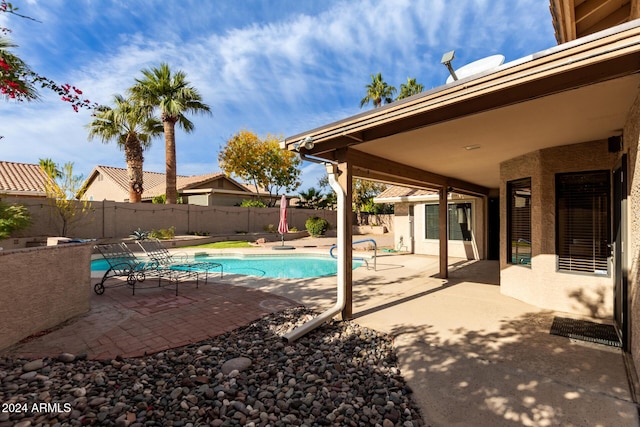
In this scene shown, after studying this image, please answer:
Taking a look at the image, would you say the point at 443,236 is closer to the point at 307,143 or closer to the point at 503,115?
the point at 503,115

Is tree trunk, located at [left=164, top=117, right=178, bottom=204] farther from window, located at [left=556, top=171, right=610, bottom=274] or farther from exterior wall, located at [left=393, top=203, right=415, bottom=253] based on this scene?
window, located at [left=556, top=171, right=610, bottom=274]

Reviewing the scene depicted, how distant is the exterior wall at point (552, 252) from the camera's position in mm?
5453

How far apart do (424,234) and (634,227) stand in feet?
37.7

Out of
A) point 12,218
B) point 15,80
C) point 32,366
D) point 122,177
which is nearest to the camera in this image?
point 32,366

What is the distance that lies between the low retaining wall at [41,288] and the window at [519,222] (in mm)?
8907

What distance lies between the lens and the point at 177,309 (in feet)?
19.4

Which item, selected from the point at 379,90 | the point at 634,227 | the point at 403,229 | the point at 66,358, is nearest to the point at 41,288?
the point at 66,358

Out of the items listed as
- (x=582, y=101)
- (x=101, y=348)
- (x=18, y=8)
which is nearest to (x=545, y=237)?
(x=582, y=101)

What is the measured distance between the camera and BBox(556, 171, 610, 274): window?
5469 mm

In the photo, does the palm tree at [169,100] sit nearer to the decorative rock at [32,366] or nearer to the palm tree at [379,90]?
the palm tree at [379,90]

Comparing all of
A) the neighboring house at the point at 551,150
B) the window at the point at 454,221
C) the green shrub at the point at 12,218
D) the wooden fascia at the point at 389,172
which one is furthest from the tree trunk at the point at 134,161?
the neighboring house at the point at 551,150

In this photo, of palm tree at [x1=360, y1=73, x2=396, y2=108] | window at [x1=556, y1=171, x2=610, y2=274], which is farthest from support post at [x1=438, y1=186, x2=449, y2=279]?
palm tree at [x1=360, y1=73, x2=396, y2=108]

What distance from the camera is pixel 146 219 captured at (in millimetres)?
19641

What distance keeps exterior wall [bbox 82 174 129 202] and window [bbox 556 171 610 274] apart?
3250 centimetres
